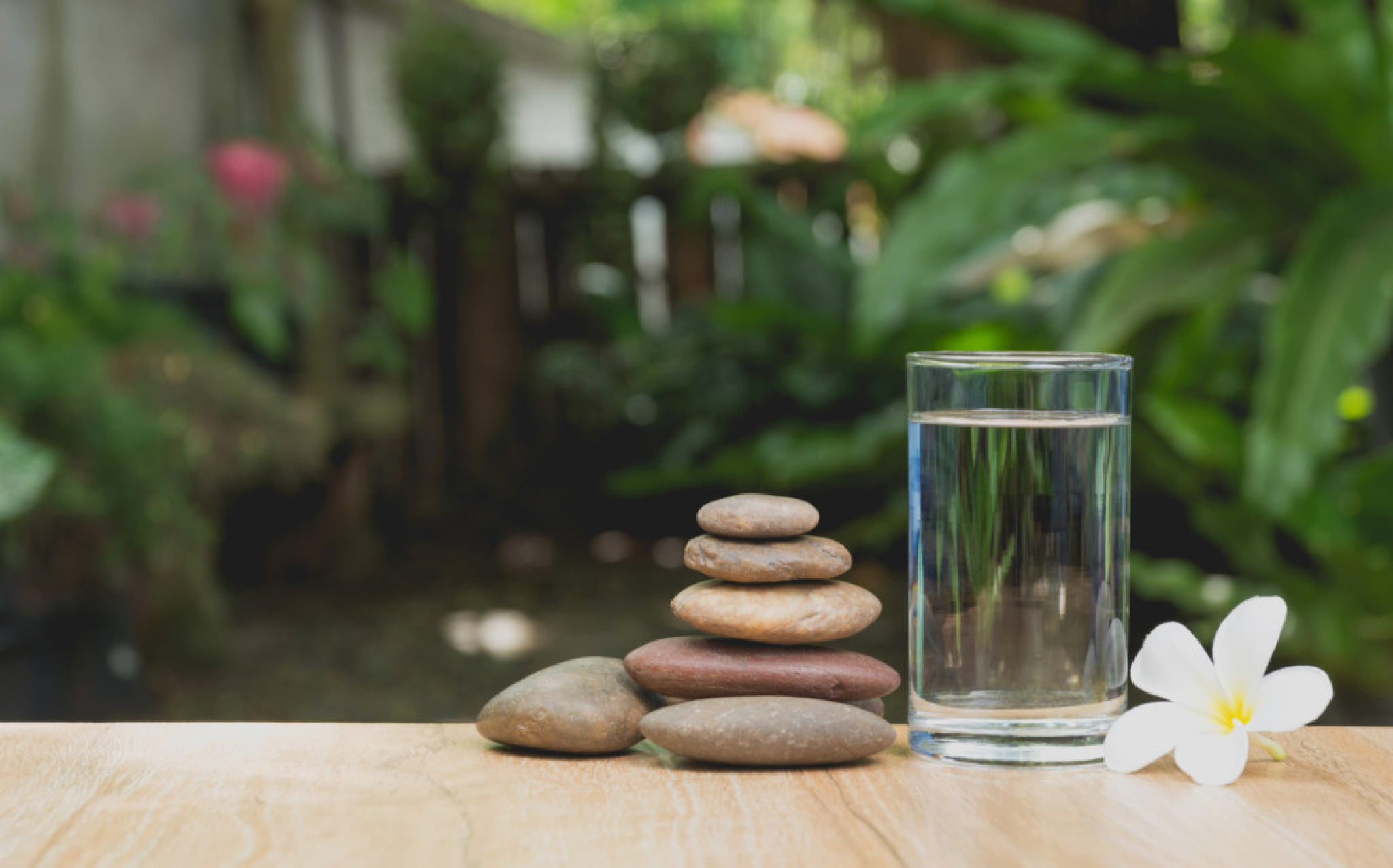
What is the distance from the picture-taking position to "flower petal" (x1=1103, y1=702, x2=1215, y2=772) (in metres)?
0.74

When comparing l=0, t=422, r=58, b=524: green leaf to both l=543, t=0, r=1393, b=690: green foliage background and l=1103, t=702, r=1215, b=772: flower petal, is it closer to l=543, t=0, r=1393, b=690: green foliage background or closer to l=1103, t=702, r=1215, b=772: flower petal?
l=543, t=0, r=1393, b=690: green foliage background

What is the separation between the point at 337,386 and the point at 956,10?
2387 mm

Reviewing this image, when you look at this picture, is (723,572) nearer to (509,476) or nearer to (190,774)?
(190,774)

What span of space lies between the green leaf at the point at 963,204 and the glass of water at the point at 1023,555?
188cm

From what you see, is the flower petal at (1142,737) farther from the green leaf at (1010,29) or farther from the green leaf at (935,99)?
the green leaf at (1010,29)

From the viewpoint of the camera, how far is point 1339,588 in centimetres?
248

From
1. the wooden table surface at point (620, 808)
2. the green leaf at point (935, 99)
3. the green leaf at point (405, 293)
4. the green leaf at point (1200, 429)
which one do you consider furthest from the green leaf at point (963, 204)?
the green leaf at point (405, 293)

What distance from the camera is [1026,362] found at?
749 millimetres

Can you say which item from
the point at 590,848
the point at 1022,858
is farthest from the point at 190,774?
the point at 1022,858

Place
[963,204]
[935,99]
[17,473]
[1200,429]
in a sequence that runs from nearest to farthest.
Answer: [17,473]
[1200,429]
[963,204]
[935,99]

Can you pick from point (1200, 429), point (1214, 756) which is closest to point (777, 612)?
point (1214, 756)

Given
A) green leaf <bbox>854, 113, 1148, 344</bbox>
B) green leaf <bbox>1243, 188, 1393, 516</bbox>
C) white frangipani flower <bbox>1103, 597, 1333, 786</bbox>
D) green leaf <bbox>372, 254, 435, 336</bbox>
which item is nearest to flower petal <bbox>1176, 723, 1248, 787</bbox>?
white frangipani flower <bbox>1103, 597, 1333, 786</bbox>

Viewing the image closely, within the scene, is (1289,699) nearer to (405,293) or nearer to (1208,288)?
(1208,288)

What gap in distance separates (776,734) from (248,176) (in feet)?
11.0
